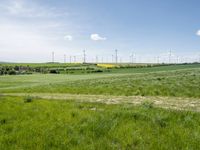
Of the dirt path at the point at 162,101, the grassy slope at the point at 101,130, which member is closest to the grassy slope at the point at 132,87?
the dirt path at the point at 162,101

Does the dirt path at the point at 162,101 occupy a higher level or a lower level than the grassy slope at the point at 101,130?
lower

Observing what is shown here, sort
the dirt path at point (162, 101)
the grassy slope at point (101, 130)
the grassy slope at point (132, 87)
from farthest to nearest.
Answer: the grassy slope at point (132, 87) < the dirt path at point (162, 101) < the grassy slope at point (101, 130)

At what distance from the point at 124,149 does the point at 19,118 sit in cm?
510

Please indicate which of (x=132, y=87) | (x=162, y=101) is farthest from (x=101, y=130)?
(x=132, y=87)

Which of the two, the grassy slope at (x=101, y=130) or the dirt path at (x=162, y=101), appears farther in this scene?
the dirt path at (x=162, y=101)

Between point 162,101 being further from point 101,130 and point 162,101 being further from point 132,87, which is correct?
point 132,87

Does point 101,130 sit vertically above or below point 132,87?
above

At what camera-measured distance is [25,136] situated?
23.6ft

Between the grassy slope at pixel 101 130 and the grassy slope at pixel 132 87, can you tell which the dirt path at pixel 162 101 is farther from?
the grassy slope at pixel 101 130

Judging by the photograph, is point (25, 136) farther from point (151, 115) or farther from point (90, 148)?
point (151, 115)

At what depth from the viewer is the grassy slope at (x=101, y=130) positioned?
658 cm

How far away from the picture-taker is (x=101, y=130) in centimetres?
779

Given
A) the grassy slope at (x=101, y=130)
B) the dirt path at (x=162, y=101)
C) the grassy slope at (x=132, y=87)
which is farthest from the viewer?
the grassy slope at (x=132, y=87)

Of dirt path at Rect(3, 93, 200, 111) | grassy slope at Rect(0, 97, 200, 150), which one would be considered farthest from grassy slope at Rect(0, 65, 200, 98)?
grassy slope at Rect(0, 97, 200, 150)
